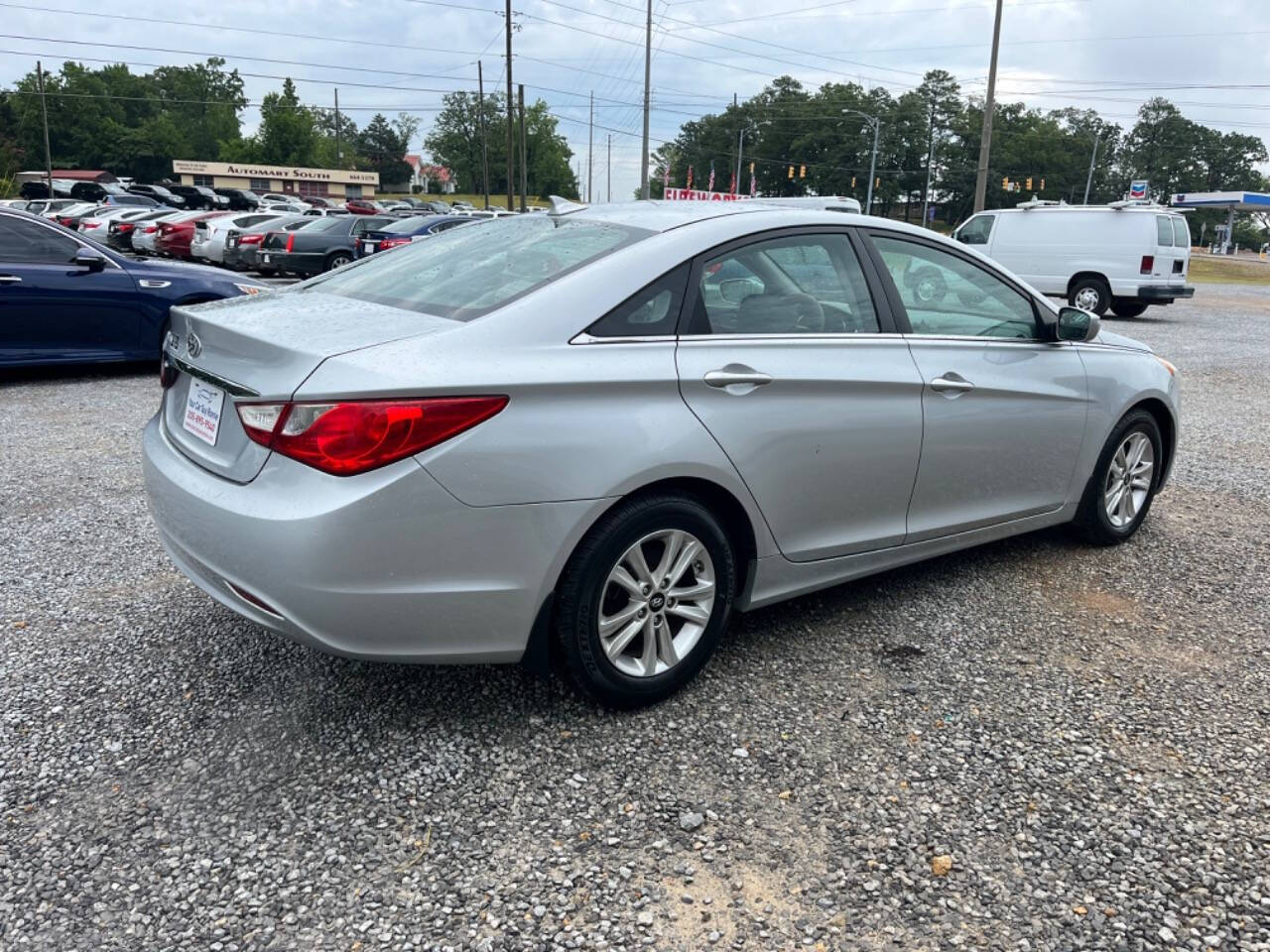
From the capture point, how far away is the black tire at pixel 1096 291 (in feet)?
57.3

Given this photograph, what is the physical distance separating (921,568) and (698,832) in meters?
2.27

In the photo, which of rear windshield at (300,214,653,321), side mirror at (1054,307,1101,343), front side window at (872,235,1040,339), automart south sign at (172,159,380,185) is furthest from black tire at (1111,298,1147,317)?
automart south sign at (172,159,380,185)

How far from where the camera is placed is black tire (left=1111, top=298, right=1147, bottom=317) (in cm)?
1789

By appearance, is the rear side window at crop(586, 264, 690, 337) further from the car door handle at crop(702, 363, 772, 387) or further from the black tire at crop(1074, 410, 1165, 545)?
the black tire at crop(1074, 410, 1165, 545)

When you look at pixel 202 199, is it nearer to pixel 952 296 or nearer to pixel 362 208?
pixel 362 208

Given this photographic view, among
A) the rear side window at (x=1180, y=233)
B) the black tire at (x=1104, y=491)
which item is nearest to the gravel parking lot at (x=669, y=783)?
the black tire at (x=1104, y=491)

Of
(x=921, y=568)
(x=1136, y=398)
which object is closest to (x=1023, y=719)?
(x=921, y=568)

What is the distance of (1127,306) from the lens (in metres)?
18.5

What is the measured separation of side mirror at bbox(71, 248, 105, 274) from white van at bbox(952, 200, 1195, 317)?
48.9 ft

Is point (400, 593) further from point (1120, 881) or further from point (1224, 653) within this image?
point (1224, 653)

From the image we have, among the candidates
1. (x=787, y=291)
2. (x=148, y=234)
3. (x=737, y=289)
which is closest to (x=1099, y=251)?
(x=787, y=291)

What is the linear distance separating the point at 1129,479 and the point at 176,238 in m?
22.2

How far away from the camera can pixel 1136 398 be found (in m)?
4.59

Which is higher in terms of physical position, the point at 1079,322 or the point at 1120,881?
the point at 1079,322
